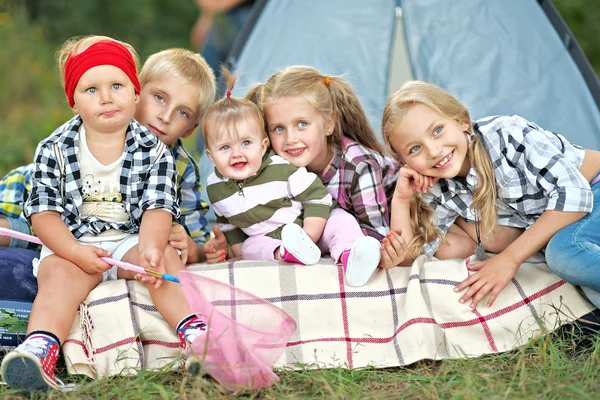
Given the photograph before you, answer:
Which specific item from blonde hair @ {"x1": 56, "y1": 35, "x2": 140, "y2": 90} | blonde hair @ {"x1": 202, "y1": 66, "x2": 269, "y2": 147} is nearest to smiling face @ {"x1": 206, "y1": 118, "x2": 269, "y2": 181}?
blonde hair @ {"x1": 202, "y1": 66, "x2": 269, "y2": 147}

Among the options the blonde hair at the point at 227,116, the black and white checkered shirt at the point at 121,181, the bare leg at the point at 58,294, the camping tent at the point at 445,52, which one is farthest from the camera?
the camping tent at the point at 445,52

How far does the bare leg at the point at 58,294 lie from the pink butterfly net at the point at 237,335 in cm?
36

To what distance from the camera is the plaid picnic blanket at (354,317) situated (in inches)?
75.9

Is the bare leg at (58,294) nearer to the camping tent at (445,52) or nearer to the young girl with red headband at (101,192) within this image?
the young girl with red headband at (101,192)

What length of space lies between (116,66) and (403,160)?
905mm

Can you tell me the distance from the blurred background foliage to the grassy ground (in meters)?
2.41

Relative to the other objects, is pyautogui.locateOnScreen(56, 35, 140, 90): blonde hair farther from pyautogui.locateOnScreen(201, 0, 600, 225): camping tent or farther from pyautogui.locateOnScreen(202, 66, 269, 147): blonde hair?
pyautogui.locateOnScreen(201, 0, 600, 225): camping tent

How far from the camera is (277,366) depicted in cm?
191

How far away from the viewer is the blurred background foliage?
445 cm

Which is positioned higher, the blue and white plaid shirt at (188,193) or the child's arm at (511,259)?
the blue and white plaid shirt at (188,193)

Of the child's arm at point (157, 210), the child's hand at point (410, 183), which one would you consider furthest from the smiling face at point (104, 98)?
the child's hand at point (410, 183)

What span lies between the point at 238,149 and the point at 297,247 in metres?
0.38

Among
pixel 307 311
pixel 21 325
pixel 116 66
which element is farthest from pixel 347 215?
pixel 21 325

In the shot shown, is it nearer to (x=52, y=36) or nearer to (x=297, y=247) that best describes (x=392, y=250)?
(x=297, y=247)
